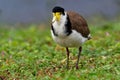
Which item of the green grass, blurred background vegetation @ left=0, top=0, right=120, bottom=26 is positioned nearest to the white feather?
the green grass

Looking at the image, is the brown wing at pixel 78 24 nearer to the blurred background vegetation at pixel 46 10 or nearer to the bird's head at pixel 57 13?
the bird's head at pixel 57 13

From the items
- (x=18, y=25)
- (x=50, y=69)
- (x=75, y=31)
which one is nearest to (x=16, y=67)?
(x=50, y=69)

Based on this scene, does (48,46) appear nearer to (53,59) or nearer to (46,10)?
(53,59)

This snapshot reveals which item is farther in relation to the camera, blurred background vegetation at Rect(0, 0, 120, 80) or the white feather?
blurred background vegetation at Rect(0, 0, 120, 80)

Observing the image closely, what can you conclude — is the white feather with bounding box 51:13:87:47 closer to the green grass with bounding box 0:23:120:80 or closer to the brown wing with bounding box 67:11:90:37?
the brown wing with bounding box 67:11:90:37

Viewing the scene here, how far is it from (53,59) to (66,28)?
1639mm

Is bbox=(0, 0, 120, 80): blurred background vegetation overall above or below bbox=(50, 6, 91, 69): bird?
below

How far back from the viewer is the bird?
10.4 metres

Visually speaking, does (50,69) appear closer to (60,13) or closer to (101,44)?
(60,13)

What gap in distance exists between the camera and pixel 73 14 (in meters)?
11.1

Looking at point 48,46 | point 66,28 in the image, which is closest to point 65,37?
point 66,28

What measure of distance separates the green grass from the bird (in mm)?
536

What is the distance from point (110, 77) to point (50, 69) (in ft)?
4.77

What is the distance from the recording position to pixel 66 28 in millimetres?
10461
